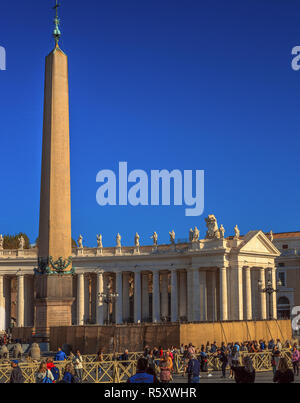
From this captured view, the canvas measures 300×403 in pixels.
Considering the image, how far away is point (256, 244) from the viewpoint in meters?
81.8

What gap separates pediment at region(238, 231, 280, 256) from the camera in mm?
79350

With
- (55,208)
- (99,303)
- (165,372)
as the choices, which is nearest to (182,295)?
(99,303)

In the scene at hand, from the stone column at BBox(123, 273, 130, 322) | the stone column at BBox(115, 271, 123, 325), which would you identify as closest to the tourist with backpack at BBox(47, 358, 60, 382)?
the stone column at BBox(115, 271, 123, 325)

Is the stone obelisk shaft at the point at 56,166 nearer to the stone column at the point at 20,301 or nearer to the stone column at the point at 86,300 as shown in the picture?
the stone column at the point at 20,301

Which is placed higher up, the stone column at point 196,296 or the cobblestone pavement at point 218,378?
the stone column at point 196,296

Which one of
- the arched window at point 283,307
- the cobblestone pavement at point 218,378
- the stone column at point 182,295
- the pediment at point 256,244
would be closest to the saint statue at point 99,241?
the stone column at point 182,295

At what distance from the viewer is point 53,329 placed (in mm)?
36500

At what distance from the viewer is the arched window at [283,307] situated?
93875mm

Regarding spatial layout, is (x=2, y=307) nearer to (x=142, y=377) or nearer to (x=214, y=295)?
(x=214, y=295)

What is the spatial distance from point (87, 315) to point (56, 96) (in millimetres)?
53557

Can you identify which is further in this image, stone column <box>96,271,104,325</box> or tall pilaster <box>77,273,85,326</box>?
stone column <box>96,271,104,325</box>

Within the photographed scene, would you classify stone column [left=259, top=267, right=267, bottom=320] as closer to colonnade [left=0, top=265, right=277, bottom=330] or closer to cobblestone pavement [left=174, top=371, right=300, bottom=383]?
colonnade [left=0, top=265, right=277, bottom=330]

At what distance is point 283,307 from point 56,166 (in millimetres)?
64309
